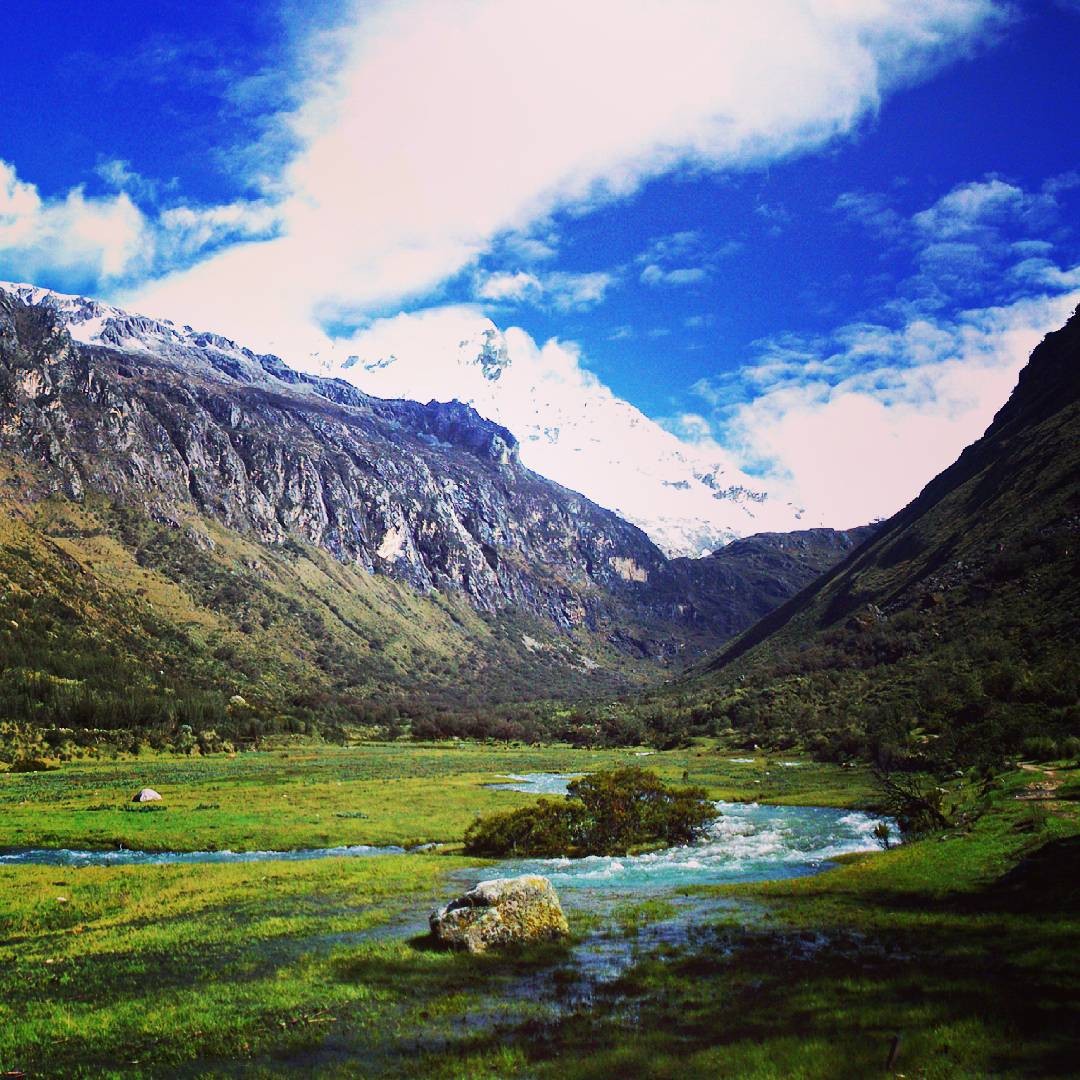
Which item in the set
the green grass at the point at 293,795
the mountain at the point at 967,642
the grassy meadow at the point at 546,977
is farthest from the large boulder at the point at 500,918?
the mountain at the point at 967,642

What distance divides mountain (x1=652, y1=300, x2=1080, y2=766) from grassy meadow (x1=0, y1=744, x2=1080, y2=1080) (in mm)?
40398

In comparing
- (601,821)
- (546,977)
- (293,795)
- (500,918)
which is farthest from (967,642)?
(546,977)

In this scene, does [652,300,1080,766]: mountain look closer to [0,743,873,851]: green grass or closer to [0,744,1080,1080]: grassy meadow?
[0,743,873,851]: green grass

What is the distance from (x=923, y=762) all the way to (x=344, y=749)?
423ft

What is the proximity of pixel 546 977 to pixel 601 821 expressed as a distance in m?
35.0

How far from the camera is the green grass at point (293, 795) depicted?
62438 mm

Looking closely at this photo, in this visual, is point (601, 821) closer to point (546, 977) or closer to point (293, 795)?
point (546, 977)

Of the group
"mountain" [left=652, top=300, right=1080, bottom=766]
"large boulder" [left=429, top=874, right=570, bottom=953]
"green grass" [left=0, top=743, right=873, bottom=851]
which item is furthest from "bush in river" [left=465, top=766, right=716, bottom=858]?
"mountain" [left=652, top=300, right=1080, bottom=766]

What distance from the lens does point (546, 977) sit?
77.9 feet

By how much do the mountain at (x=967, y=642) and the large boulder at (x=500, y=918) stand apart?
51063mm

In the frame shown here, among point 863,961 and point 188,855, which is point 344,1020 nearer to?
point 863,961

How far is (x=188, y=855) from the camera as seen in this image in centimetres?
5762

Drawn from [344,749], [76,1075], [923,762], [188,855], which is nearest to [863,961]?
[76,1075]

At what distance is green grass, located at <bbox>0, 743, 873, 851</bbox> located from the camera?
205 feet
